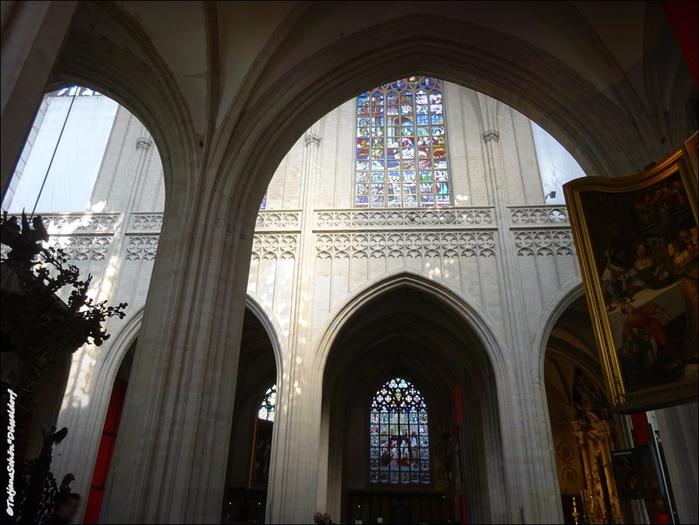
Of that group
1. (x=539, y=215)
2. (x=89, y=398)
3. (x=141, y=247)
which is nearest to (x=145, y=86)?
(x=141, y=247)

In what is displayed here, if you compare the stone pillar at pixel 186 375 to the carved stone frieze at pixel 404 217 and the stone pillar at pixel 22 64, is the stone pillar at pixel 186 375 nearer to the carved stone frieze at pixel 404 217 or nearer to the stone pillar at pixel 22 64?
the stone pillar at pixel 22 64

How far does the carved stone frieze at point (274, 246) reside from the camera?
1435cm

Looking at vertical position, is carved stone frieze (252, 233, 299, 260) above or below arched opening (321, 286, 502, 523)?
above

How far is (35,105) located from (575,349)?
16734 mm

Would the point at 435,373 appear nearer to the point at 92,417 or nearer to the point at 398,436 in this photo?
the point at 398,436

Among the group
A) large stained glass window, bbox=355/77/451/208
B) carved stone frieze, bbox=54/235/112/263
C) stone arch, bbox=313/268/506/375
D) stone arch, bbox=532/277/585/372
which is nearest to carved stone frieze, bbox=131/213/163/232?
carved stone frieze, bbox=54/235/112/263

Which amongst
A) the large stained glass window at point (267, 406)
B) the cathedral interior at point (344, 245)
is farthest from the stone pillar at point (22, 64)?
the large stained glass window at point (267, 406)

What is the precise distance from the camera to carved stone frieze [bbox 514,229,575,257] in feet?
45.0

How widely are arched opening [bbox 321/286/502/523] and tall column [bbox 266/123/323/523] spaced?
1267mm

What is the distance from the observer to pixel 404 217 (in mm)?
14852

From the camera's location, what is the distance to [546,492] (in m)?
11.3

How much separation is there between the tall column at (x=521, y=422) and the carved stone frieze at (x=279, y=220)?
5.34 metres

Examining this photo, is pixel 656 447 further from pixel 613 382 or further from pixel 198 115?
pixel 198 115

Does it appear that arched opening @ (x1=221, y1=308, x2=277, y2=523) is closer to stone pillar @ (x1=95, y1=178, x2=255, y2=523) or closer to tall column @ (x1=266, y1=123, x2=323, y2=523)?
tall column @ (x1=266, y1=123, x2=323, y2=523)
